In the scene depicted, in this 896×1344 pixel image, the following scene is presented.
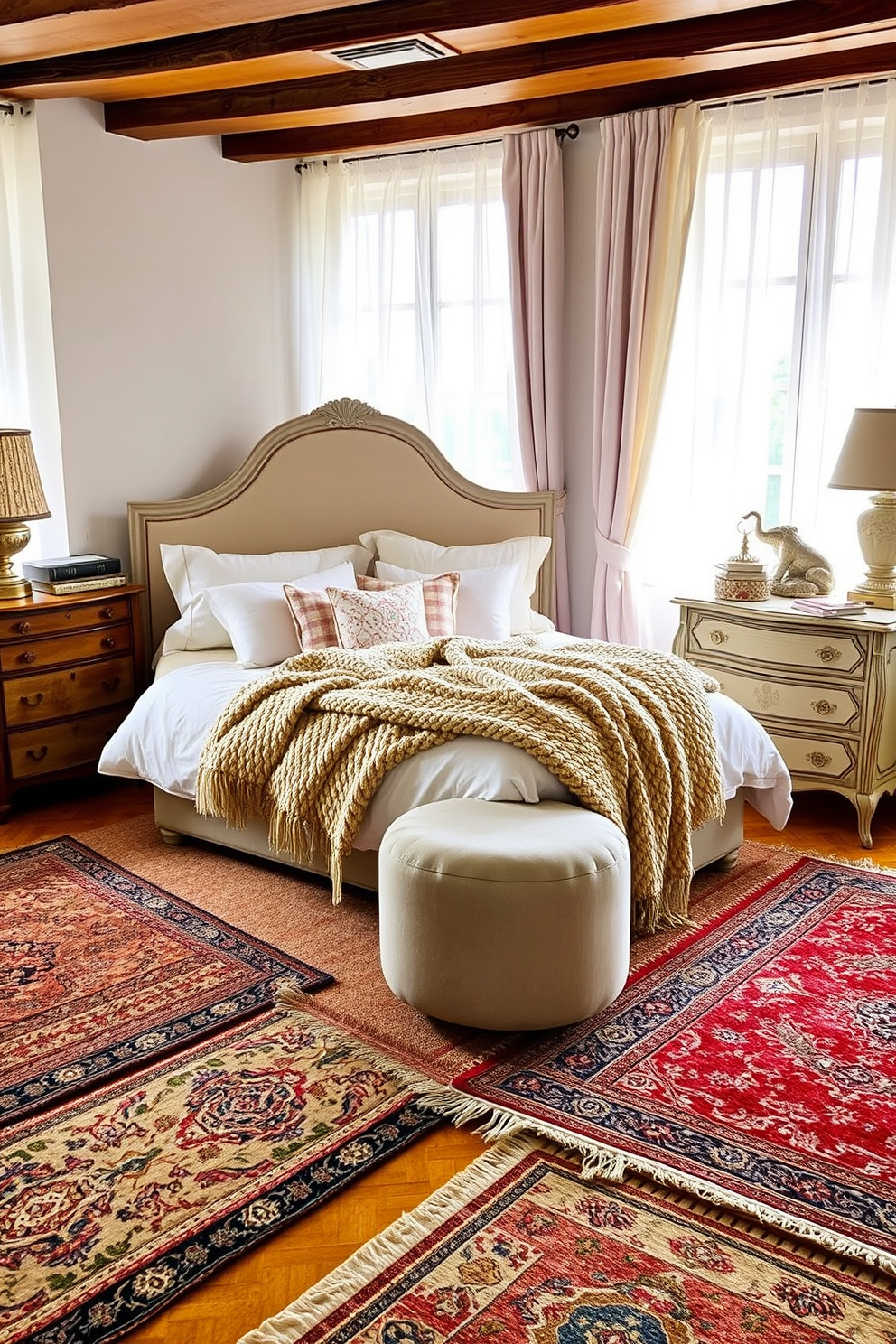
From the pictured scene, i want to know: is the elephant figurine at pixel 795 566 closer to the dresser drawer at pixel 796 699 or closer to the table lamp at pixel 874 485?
the table lamp at pixel 874 485

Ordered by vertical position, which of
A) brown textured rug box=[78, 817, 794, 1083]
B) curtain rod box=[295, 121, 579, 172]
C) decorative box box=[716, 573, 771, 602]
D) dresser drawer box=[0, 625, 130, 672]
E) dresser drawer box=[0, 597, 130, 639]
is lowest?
brown textured rug box=[78, 817, 794, 1083]

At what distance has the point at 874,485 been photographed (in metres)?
3.77

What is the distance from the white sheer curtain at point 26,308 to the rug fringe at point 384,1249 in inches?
127

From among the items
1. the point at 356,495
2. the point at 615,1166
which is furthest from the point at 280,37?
the point at 615,1166

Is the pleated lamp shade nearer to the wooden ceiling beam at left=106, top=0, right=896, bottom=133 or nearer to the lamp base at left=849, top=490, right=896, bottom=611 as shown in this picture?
the wooden ceiling beam at left=106, top=0, right=896, bottom=133

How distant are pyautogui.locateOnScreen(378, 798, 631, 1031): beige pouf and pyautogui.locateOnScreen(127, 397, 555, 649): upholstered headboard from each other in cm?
247

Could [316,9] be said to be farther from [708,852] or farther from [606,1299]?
[606,1299]

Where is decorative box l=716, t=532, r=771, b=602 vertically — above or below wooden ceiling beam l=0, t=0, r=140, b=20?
below

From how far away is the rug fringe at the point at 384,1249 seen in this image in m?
1.75

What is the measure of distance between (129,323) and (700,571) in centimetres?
251

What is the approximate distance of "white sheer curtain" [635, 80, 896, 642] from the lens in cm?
404

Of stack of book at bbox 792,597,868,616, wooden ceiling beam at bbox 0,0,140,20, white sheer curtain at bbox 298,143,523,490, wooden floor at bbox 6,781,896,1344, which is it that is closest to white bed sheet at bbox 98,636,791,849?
stack of book at bbox 792,597,868,616

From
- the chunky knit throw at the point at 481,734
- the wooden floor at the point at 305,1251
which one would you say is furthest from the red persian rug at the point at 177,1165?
the chunky knit throw at the point at 481,734

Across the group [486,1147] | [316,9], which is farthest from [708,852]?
[316,9]
